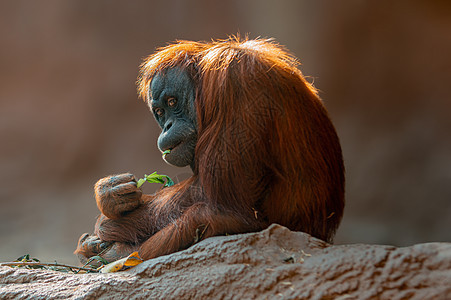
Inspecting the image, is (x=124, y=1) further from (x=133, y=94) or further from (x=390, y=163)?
(x=390, y=163)

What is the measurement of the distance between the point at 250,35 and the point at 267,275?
1988 millimetres

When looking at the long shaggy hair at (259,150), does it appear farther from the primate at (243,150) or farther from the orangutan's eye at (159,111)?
the orangutan's eye at (159,111)

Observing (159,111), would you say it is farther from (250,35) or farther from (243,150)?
(250,35)

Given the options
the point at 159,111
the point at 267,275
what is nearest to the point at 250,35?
the point at 159,111

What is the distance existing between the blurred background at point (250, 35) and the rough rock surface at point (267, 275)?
96 cm

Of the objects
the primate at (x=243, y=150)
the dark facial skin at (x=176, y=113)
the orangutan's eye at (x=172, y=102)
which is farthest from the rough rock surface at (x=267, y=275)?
the orangutan's eye at (x=172, y=102)

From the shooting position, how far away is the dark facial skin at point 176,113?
1.52m

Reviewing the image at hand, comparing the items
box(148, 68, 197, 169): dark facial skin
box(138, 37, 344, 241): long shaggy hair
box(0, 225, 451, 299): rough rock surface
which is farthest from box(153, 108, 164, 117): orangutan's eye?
box(0, 225, 451, 299): rough rock surface

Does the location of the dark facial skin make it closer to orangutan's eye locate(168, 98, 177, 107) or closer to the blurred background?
orangutan's eye locate(168, 98, 177, 107)

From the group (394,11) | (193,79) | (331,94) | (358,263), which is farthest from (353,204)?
(358,263)

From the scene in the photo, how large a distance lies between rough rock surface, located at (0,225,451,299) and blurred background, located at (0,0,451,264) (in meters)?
0.96

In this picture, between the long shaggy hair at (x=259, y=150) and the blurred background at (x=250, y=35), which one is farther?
the blurred background at (x=250, y=35)

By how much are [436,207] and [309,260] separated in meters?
1.75

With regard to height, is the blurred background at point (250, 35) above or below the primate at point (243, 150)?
above
